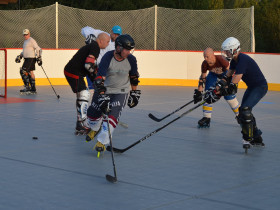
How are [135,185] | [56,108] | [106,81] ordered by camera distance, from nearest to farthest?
[135,185], [106,81], [56,108]

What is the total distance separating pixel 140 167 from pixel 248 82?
209cm

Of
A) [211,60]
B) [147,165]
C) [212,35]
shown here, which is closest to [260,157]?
[147,165]

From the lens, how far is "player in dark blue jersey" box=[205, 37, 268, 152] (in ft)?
24.7

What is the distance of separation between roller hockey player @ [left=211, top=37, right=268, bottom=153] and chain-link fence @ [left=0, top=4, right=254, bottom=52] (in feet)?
35.3

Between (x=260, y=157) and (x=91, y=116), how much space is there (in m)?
2.05

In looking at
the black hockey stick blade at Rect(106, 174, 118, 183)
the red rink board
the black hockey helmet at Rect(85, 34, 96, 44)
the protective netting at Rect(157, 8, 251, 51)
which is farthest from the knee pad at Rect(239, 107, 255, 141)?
the protective netting at Rect(157, 8, 251, 51)

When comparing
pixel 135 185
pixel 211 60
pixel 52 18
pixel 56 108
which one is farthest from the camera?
pixel 52 18

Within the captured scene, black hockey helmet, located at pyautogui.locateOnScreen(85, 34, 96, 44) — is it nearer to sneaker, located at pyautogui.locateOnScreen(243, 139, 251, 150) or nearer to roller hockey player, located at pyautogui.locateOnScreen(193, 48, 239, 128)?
roller hockey player, located at pyautogui.locateOnScreen(193, 48, 239, 128)

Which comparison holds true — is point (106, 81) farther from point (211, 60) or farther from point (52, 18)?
point (52, 18)

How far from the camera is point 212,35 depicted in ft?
68.3

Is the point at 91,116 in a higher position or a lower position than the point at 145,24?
lower

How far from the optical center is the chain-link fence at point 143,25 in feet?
62.4

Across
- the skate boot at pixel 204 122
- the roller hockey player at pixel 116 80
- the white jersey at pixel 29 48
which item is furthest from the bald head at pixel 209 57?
the white jersey at pixel 29 48

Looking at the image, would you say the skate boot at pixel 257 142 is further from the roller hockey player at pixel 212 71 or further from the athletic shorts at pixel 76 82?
the athletic shorts at pixel 76 82
